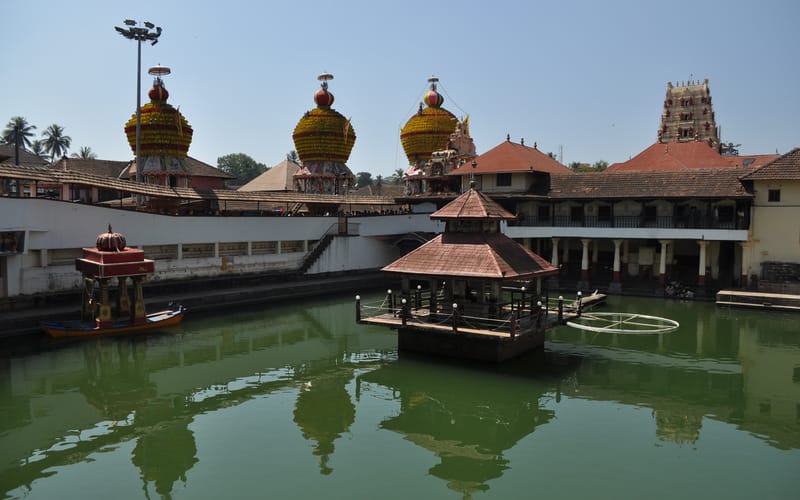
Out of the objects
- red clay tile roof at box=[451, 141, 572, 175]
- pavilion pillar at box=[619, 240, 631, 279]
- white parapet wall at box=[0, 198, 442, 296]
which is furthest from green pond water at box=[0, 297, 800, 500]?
red clay tile roof at box=[451, 141, 572, 175]

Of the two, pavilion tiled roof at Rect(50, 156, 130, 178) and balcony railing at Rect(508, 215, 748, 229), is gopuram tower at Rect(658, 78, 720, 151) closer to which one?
balcony railing at Rect(508, 215, 748, 229)

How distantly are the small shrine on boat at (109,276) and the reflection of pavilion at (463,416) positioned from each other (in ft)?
28.1

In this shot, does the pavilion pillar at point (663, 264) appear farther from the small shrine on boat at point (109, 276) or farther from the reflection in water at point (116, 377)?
the reflection in water at point (116, 377)

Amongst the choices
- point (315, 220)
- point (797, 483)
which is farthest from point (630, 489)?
point (315, 220)

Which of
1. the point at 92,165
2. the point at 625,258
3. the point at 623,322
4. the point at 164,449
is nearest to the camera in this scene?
the point at 164,449

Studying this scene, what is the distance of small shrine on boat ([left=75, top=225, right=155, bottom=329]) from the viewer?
59.3 feet

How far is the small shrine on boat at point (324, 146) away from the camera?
38.2m

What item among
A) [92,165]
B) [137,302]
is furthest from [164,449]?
[92,165]

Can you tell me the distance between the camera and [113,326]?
18.2 m

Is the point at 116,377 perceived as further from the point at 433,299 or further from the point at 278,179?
the point at 278,179

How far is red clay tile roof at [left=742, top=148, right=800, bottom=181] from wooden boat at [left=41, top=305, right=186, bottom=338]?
22215 mm

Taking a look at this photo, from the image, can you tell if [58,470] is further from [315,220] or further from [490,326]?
Result: [315,220]

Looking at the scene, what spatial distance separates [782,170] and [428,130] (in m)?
22.2

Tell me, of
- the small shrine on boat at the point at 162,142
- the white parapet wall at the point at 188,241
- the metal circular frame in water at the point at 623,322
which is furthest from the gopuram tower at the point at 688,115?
the small shrine on boat at the point at 162,142
